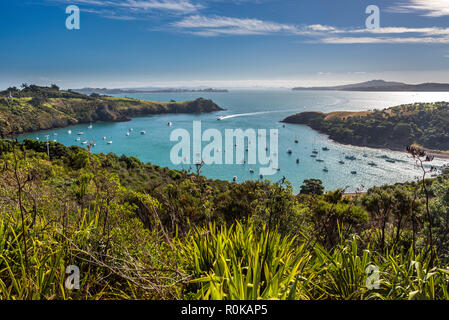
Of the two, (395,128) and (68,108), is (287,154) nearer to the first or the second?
(395,128)

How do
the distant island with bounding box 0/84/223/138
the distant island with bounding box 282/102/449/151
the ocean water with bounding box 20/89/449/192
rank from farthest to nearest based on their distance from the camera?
the distant island with bounding box 0/84/223/138
the distant island with bounding box 282/102/449/151
the ocean water with bounding box 20/89/449/192

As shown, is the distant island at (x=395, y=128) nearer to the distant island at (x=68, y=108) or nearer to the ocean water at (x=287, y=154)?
the ocean water at (x=287, y=154)

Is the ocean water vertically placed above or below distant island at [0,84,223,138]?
below

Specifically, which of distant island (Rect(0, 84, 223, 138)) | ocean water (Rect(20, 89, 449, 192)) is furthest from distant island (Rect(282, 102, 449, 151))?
distant island (Rect(0, 84, 223, 138))

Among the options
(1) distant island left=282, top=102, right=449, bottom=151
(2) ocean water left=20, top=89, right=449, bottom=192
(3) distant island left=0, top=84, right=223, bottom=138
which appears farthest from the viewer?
(3) distant island left=0, top=84, right=223, bottom=138

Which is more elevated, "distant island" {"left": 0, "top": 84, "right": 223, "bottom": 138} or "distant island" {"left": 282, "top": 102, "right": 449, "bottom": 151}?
"distant island" {"left": 0, "top": 84, "right": 223, "bottom": 138}

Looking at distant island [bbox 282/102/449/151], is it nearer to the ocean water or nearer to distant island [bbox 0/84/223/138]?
the ocean water

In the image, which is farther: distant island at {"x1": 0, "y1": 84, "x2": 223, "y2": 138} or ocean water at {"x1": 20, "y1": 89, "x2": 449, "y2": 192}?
distant island at {"x1": 0, "y1": 84, "x2": 223, "y2": 138}
